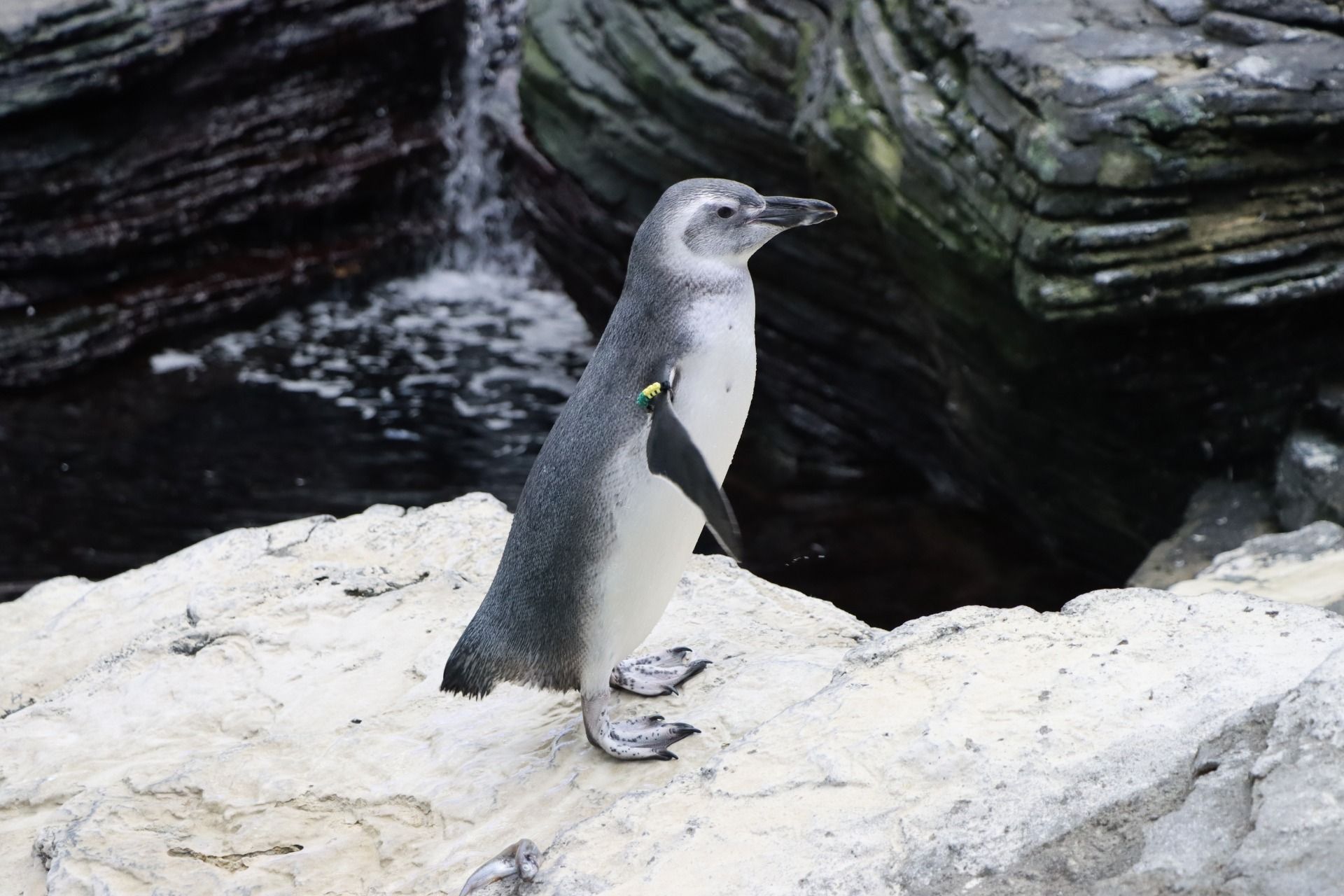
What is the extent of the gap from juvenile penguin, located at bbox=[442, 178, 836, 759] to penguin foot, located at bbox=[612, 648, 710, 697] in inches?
7.1

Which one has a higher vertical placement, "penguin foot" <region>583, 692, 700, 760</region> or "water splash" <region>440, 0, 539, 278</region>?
"penguin foot" <region>583, 692, 700, 760</region>

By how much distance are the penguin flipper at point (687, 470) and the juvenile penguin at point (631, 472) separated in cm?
9

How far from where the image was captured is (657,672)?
328 cm

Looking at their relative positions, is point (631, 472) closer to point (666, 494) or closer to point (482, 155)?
point (666, 494)

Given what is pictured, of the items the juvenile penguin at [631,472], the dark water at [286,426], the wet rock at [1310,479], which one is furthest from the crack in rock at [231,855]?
the dark water at [286,426]

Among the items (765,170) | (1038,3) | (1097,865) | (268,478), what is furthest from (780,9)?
(1097,865)

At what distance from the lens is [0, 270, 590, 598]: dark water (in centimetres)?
747

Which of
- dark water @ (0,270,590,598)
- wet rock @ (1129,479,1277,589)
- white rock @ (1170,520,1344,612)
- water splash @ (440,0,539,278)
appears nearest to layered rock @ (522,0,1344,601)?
wet rock @ (1129,479,1277,589)

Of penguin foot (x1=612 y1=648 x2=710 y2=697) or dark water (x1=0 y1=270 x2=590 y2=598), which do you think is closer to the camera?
penguin foot (x1=612 y1=648 x2=710 y2=697)

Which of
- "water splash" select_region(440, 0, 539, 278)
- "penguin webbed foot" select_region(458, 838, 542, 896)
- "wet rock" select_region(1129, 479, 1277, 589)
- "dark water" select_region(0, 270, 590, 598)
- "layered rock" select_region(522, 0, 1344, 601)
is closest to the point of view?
"penguin webbed foot" select_region(458, 838, 542, 896)

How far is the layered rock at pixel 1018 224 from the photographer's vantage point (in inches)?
188

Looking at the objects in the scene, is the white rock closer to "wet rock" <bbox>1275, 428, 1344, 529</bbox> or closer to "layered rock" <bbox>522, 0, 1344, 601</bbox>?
"wet rock" <bbox>1275, 428, 1344, 529</bbox>

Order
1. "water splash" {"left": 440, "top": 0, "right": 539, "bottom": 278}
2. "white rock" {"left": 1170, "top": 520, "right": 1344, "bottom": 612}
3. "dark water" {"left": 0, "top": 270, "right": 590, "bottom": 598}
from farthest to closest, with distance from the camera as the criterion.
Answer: "water splash" {"left": 440, "top": 0, "right": 539, "bottom": 278}, "dark water" {"left": 0, "top": 270, "right": 590, "bottom": 598}, "white rock" {"left": 1170, "top": 520, "right": 1344, "bottom": 612}

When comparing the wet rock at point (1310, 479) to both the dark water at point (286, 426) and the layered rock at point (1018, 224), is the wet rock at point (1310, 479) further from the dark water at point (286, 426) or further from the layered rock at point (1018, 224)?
the dark water at point (286, 426)
